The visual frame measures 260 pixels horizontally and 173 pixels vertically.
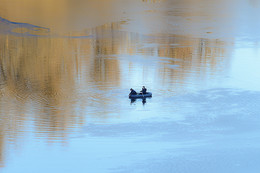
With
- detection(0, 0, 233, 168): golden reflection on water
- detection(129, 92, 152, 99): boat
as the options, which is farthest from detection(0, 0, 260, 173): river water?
detection(129, 92, 152, 99): boat

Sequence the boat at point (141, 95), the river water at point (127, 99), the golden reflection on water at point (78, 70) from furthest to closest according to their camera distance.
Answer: the boat at point (141, 95)
the golden reflection on water at point (78, 70)
the river water at point (127, 99)

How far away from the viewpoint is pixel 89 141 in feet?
51.1

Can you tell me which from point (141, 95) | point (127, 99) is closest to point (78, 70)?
point (127, 99)

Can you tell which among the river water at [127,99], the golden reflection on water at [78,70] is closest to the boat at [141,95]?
the river water at [127,99]

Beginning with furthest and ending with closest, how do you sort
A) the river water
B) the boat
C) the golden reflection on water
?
1. the boat
2. the golden reflection on water
3. the river water

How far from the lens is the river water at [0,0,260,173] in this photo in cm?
1441

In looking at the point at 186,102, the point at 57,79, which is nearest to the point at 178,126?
the point at 186,102

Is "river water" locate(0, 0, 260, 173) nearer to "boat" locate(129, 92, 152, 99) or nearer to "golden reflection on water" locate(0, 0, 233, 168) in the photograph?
"golden reflection on water" locate(0, 0, 233, 168)

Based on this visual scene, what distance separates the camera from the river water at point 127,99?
47.3 feet

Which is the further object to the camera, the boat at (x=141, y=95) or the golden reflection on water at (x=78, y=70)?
the boat at (x=141, y=95)

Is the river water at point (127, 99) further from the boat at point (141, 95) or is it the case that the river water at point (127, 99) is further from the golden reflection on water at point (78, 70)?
the boat at point (141, 95)

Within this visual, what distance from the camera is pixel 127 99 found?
67.1 feet

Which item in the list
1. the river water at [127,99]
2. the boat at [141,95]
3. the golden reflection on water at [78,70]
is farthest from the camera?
the boat at [141,95]

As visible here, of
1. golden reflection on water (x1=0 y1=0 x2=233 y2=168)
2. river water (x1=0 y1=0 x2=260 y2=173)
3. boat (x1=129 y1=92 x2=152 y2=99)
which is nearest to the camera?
river water (x1=0 y1=0 x2=260 y2=173)
